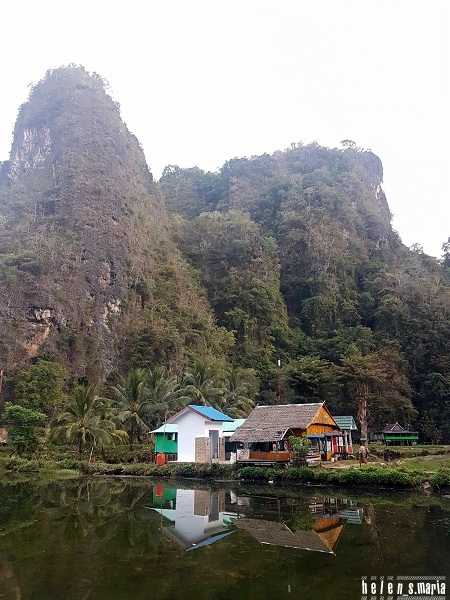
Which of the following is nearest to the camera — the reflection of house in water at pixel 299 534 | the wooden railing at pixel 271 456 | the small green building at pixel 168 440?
the reflection of house in water at pixel 299 534

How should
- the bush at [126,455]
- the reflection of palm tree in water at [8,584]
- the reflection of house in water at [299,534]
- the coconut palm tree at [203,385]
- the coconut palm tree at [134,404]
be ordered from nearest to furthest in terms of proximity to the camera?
the reflection of palm tree in water at [8,584], the reflection of house in water at [299,534], the bush at [126,455], the coconut palm tree at [134,404], the coconut palm tree at [203,385]

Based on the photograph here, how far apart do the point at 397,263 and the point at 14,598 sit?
68.7 metres

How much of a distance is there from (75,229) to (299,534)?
44.5 m

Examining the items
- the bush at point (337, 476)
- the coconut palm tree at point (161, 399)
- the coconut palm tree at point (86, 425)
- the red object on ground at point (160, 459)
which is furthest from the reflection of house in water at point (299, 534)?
the coconut palm tree at point (161, 399)

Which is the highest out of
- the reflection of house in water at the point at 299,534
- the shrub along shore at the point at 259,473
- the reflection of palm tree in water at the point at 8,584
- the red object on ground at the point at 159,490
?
the shrub along shore at the point at 259,473

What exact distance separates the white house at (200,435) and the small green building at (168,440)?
0.85 feet

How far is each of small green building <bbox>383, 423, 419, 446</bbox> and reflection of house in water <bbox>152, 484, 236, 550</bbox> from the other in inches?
888

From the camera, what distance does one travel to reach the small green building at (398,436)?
136ft

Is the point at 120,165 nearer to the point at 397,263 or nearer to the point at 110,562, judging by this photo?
the point at 397,263

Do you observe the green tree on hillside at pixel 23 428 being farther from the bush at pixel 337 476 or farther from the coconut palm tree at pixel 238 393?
the bush at pixel 337 476

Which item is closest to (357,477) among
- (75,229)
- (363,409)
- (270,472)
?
(270,472)

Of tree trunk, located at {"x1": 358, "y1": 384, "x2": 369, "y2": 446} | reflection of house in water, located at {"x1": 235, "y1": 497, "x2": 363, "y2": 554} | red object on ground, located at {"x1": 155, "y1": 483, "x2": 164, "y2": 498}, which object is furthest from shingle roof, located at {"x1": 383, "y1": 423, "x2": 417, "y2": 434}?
reflection of house in water, located at {"x1": 235, "y1": 497, "x2": 363, "y2": 554}

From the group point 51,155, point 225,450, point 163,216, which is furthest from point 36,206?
point 225,450

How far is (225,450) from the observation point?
32875 millimetres
